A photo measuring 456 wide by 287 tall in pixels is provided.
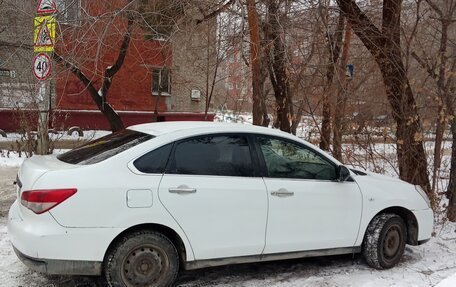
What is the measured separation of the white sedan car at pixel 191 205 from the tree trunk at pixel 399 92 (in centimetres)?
226

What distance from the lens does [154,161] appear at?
13.1ft

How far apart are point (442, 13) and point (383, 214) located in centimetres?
385

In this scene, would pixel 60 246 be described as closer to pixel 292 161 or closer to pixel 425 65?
pixel 292 161

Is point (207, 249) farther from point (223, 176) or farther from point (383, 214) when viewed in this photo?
point (383, 214)

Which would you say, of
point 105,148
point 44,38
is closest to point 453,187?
point 105,148

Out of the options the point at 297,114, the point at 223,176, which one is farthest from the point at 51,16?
the point at 297,114

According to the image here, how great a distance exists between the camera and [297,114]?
1020 centimetres

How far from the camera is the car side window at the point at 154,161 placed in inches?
154

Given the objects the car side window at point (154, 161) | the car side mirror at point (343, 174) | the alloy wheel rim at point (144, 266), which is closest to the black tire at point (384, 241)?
the car side mirror at point (343, 174)

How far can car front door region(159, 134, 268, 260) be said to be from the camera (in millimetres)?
3945

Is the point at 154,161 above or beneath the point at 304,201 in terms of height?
above

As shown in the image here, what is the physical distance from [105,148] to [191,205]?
1022 millimetres

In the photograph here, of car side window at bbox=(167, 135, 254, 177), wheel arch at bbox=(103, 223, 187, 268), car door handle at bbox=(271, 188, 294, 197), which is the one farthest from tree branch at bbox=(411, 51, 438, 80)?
wheel arch at bbox=(103, 223, 187, 268)

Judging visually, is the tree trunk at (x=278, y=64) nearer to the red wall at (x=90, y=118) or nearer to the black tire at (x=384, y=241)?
the black tire at (x=384, y=241)
